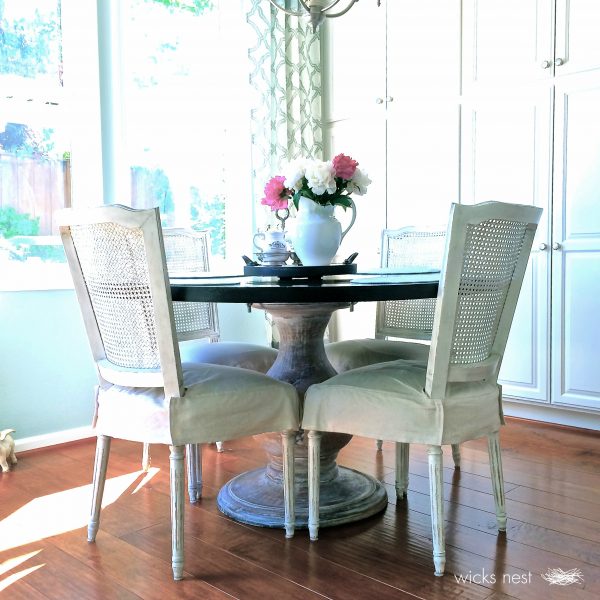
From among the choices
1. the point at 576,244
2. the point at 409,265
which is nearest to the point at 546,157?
the point at 576,244

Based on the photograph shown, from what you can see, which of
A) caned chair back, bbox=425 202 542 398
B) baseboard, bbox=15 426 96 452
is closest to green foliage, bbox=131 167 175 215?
baseboard, bbox=15 426 96 452

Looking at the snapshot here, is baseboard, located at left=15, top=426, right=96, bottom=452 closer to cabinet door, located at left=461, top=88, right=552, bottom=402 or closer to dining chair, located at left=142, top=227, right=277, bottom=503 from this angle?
dining chair, located at left=142, top=227, right=277, bottom=503

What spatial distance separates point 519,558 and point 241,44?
304cm

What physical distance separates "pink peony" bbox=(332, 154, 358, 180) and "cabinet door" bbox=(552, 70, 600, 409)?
1.42 meters

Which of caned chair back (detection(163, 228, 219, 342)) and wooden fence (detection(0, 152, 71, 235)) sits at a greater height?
wooden fence (detection(0, 152, 71, 235))

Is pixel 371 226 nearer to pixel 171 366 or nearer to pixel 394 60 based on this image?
pixel 394 60

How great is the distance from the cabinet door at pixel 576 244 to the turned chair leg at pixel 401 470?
3.99 ft

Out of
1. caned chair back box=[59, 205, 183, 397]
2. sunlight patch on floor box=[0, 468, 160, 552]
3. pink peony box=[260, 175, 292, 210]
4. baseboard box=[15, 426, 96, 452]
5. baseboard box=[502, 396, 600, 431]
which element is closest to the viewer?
caned chair back box=[59, 205, 183, 397]

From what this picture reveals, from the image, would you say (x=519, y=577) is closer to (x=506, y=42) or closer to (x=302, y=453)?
(x=302, y=453)

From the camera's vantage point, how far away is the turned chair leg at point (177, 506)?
169cm

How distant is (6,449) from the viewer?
2.61m

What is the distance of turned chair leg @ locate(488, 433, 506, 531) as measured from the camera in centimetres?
192

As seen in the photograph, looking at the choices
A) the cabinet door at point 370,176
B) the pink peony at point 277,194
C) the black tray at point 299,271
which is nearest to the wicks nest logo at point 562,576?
the black tray at point 299,271

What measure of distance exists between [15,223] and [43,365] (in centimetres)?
65
